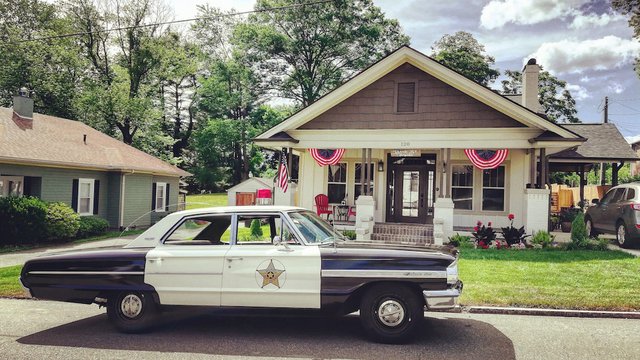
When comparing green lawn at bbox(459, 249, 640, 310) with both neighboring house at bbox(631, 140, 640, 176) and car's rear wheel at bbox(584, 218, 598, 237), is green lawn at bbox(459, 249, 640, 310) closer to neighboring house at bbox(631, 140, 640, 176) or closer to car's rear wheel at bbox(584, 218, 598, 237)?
car's rear wheel at bbox(584, 218, 598, 237)

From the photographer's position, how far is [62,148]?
18.9 meters

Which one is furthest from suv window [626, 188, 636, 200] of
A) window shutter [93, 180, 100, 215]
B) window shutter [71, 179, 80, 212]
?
window shutter [93, 180, 100, 215]

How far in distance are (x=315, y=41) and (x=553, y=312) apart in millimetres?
33822

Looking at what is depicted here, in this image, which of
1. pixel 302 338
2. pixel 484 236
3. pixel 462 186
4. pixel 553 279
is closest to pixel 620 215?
pixel 484 236

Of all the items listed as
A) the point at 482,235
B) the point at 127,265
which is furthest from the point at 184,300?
the point at 482,235

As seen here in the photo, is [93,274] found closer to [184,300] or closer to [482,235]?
[184,300]

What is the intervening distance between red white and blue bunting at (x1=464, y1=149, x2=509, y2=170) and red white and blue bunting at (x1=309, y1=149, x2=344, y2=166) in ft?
14.0

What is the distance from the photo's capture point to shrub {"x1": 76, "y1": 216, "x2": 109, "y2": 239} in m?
17.5

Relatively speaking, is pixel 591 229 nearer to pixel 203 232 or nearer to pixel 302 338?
pixel 302 338

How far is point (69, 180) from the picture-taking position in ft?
60.8

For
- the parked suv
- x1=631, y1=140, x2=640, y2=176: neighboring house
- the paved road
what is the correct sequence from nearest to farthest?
the paved road → the parked suv → x1=631, y1=140, x2=640, y2=176: neighboring house

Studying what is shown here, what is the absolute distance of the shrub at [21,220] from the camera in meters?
14.9

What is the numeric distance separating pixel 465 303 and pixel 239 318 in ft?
11.5

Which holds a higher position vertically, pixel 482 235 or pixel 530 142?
pixel 530 142
